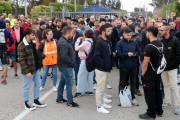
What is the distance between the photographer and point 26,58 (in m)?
5.20

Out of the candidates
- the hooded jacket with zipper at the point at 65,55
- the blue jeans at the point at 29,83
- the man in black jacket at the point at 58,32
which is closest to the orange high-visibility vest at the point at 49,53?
the blue jeans at the point at 29,83

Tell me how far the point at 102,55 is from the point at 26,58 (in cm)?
182

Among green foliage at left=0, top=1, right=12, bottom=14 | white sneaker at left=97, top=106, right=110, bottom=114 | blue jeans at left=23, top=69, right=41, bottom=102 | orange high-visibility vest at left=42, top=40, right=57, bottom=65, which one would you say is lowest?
white sneaker at left=97, top=106, right=110, bottom=114

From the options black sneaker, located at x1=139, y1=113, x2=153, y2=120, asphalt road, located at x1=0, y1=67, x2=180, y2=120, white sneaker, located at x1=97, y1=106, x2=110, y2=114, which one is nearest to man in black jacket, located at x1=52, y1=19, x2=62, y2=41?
asphalt road, located at x1=0, y1=67, x2=180, y2=120

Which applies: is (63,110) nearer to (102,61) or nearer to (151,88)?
(102,61)

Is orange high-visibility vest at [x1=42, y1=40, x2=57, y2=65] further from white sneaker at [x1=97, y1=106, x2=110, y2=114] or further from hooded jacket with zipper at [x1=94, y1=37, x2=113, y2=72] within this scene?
white sneaker at [x1=97, y1=106, x2=110, y2=114]

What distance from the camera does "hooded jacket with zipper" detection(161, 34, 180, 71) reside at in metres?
5.12

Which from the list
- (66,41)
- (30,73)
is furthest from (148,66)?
(30,73)

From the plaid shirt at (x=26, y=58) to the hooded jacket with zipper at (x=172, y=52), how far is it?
10.6 feet

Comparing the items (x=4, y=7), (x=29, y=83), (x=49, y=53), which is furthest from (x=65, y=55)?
(x=4, y=7)

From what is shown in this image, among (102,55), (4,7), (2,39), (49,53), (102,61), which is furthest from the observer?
(4,7)

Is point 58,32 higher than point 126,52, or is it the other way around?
point 58,32

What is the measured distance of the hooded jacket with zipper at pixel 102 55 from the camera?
5043 millimetres

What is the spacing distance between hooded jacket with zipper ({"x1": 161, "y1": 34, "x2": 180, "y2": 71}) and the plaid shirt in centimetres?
324
